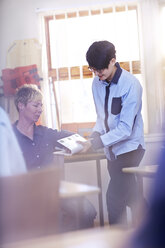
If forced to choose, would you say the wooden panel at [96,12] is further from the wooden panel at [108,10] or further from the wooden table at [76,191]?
the wooden table at [76,191]

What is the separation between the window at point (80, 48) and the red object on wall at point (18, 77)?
192mm

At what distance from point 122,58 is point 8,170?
224 cm

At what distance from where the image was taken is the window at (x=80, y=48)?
341cm

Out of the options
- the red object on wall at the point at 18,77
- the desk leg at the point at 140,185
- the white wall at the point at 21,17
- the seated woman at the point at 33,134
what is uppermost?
the white wall at the point at 21,17

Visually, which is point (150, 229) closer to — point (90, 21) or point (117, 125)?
point (117, 125)

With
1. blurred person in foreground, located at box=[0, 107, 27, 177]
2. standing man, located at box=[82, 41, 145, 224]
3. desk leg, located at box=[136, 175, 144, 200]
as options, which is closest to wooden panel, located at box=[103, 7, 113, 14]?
standing man, located at box=[82, 41, 145, 224]

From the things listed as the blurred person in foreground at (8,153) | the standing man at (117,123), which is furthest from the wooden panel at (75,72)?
the blurred person in foreground at (8,153)

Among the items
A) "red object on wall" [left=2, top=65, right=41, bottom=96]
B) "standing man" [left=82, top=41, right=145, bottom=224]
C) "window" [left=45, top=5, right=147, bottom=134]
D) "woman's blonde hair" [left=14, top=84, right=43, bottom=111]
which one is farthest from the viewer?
"window" [left=45, top=5, right=147, bottom=134]

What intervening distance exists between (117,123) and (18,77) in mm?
1305

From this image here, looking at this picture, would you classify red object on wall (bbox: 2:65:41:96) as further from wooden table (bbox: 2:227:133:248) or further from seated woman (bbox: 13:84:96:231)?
wooden table (bbox: 2:227:133:248)

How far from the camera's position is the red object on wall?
3305mm

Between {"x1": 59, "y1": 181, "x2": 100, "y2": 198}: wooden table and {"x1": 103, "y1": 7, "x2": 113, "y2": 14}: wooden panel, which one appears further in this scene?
{"x1": 103, "y1": 7, "x2": 113, "y2": 14}: wooden panel

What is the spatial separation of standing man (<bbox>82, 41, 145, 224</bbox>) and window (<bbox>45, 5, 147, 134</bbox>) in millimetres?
1088

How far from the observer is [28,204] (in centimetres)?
115
